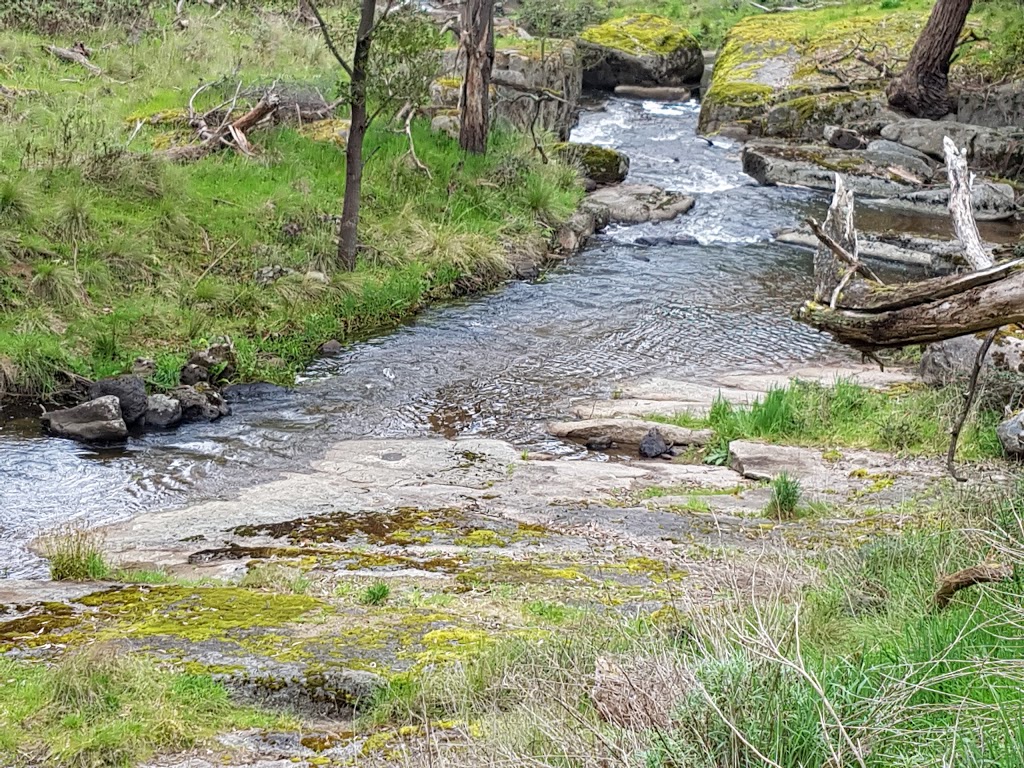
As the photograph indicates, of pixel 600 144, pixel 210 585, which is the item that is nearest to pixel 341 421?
pixel 210 585

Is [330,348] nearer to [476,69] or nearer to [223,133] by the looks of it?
[223,133]

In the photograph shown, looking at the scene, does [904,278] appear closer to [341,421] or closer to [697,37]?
[341,421]

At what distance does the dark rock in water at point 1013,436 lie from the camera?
7234 millimetres

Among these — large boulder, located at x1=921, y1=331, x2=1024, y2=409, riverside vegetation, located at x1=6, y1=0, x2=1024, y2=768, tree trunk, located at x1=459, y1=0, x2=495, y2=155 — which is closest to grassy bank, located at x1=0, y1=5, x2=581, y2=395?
riverside vegetation, located at x1=6, y1=0, x2=1024, y2=768

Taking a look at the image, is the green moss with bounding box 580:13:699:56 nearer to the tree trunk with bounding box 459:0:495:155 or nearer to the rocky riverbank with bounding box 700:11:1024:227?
the rocky riverbank with bounding box 700:11:1024:227

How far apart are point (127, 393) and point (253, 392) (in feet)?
4.37

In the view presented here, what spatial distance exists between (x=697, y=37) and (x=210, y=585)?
2721 centimetres

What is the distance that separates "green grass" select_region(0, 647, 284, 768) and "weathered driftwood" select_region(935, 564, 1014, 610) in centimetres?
256

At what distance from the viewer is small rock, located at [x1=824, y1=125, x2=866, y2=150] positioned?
19.9 m

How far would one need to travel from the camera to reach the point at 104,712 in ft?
12.7

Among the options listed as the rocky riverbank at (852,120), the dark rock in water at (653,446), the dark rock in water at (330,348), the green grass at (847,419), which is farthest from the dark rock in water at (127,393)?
the rocky riverbank at (852,120)

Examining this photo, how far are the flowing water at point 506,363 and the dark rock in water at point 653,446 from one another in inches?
35.4

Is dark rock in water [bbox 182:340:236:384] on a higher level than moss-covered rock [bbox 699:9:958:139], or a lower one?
lower

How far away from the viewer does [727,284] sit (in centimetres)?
1455
